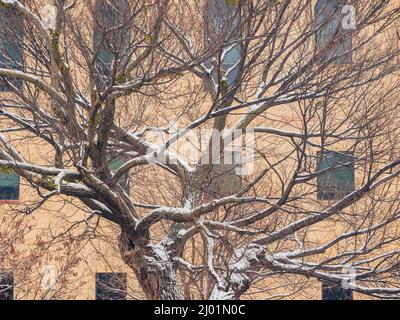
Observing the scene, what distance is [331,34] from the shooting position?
443 inches

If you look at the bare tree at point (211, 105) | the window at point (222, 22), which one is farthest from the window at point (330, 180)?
the window at point (222, 22)

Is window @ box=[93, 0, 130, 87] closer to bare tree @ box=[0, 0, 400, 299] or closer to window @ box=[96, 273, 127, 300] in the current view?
bare tree @ box=[0, 0, 400, 299]

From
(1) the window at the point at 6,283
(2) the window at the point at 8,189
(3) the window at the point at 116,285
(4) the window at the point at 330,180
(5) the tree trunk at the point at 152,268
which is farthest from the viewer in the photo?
(2) the window at the point at 8,189

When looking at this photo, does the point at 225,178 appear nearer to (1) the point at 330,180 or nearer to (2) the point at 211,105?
(1) the point at 330,180

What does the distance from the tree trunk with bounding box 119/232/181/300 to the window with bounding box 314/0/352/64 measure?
9.89 ft

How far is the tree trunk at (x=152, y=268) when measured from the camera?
1163 cm

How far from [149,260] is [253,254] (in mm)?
1333

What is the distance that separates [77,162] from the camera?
1066cm

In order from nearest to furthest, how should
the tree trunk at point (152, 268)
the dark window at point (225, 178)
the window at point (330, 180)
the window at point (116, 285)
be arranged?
the window at point (330, 180) < the tree trunk at point (152, 268) < the dark window at point (225, 178) < the window at point (116, 285)

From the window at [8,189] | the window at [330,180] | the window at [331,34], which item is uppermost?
the window at [331,34]

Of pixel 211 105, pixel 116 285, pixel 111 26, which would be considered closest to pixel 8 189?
pixel 116 285

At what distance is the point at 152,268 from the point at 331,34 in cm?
345

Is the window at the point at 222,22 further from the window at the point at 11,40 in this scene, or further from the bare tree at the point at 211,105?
the window at the point at 11,40

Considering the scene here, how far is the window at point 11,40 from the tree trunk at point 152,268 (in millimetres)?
2433
